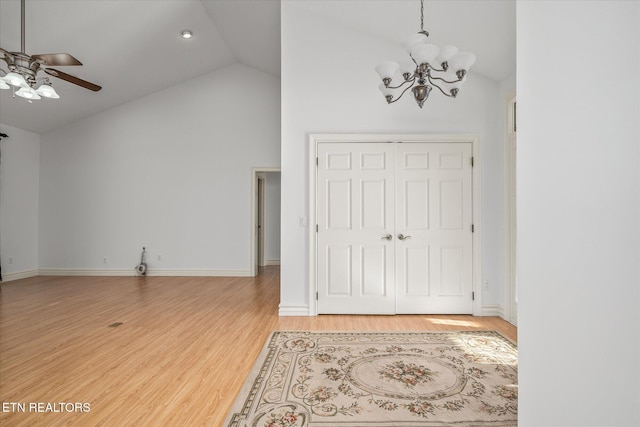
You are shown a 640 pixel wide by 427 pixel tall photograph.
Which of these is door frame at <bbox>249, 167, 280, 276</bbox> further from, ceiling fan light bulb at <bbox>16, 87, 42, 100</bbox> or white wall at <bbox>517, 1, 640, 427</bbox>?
white wall at <bbox>517, 1, 640, 427</bbox>

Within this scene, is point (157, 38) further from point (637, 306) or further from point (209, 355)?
point (637, 306)

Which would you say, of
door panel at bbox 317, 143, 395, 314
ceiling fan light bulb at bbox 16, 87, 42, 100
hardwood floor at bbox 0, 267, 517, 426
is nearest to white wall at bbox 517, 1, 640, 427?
hardwood floor at bbox 0, 267, 517, 426

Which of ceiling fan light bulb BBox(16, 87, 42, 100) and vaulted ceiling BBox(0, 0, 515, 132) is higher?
vaulted ceiling BBox(0, 0, 515, 132)

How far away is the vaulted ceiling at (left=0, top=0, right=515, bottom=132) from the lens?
3533mm

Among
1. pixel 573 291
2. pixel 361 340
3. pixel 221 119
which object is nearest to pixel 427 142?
pixel 361 340

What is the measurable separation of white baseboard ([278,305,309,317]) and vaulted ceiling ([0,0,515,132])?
3.57m

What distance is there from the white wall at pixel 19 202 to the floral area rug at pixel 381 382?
6.30 metres

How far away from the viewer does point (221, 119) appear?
6.84 m

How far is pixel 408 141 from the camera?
413 cm

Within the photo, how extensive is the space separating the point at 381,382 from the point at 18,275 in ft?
24.9

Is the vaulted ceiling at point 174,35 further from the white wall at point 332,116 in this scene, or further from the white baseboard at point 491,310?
the white baseboard at point 491,310

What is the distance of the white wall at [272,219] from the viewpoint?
889 cm

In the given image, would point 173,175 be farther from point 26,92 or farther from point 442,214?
point 442,214

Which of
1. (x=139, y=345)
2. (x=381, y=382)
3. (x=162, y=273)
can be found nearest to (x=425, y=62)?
(x=381, y=382)
